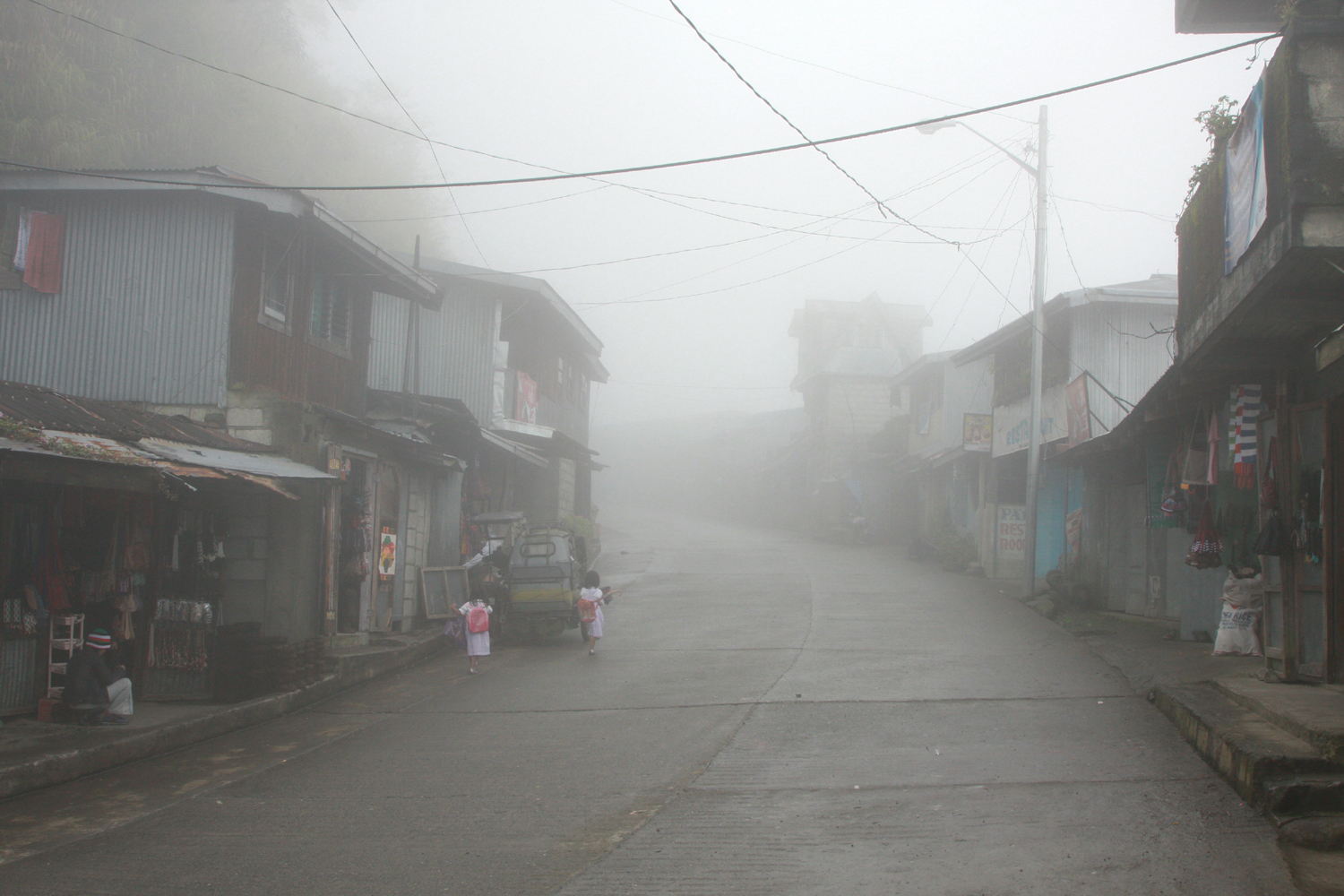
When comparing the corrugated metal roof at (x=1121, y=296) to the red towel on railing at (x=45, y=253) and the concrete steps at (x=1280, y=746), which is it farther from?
the red towel on railing at (x=45, y=253)

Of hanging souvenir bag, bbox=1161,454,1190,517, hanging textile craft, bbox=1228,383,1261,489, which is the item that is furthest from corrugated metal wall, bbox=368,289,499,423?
hanging textile craft, bbox=1228,383,1261,489

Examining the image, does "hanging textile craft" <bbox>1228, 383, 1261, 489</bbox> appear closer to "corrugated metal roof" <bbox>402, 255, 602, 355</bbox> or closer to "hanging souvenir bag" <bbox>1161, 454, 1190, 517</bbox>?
"hanging souvenir bag" <bbox>1161, 454, 1190, 517</bbox>

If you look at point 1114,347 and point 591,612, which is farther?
point 1114,347

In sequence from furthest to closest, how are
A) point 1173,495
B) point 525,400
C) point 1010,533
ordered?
point 525,400 < point 1010,533 < point 1173,495

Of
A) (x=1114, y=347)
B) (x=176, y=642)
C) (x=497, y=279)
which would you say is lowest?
(x=176, y=642)

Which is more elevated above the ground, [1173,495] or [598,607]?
[1173,495]

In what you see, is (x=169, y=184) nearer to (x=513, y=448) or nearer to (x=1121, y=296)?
(x=513, y=448)

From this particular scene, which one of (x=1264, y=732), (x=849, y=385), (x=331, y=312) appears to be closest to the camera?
(x=1264, y=732)

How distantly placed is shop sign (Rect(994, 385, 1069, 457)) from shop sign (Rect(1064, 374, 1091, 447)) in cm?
156

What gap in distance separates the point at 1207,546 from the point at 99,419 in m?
12.0

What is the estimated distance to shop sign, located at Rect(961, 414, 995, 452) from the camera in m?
25.1

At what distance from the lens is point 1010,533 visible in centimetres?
2512

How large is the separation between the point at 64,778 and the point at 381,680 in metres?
5.51

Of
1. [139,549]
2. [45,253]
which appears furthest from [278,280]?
[139,549]
